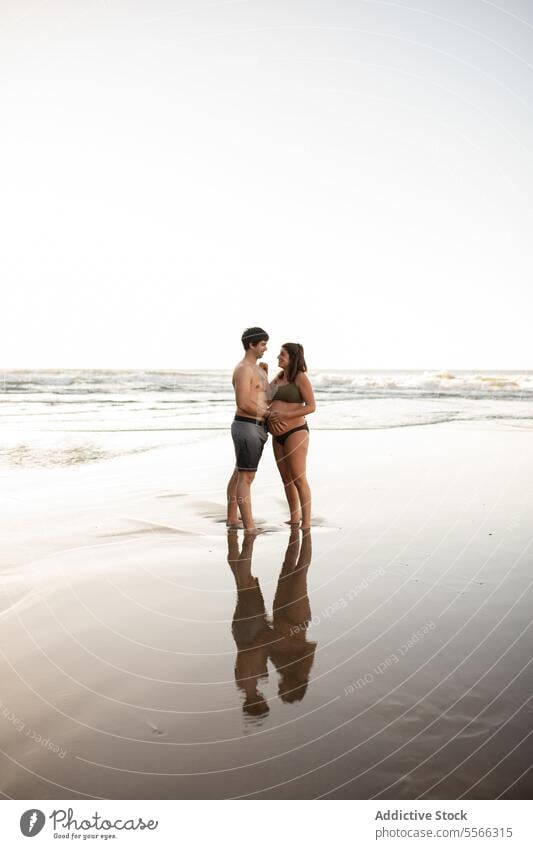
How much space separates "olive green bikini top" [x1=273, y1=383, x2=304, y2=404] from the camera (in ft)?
24.9

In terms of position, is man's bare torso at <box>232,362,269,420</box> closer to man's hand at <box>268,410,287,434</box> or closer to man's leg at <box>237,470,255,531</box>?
man's hand at <box>268,410,287,434</box>

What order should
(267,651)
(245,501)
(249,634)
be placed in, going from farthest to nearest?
(245,501) → (249,634) → (267,651)

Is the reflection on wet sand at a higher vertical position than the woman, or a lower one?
lower

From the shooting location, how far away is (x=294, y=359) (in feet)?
24.7

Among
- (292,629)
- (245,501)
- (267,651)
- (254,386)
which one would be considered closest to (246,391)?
(254,386)

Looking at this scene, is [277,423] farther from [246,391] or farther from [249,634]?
[249,634]

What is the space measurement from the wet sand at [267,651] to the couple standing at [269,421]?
1.23ft

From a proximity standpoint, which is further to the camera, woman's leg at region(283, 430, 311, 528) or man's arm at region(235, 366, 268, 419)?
woman's leg at region(283, 430, 311, 528)

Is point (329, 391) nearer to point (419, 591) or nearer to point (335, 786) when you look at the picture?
point (419, 591)

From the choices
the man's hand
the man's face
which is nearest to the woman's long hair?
the man's face

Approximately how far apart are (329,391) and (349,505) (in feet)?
90.0

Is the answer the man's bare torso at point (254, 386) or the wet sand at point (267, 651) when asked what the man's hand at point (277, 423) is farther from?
the wet sand at point (267, 651)

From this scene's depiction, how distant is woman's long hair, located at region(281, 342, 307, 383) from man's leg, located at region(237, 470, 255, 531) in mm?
1368

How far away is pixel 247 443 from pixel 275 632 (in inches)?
132
